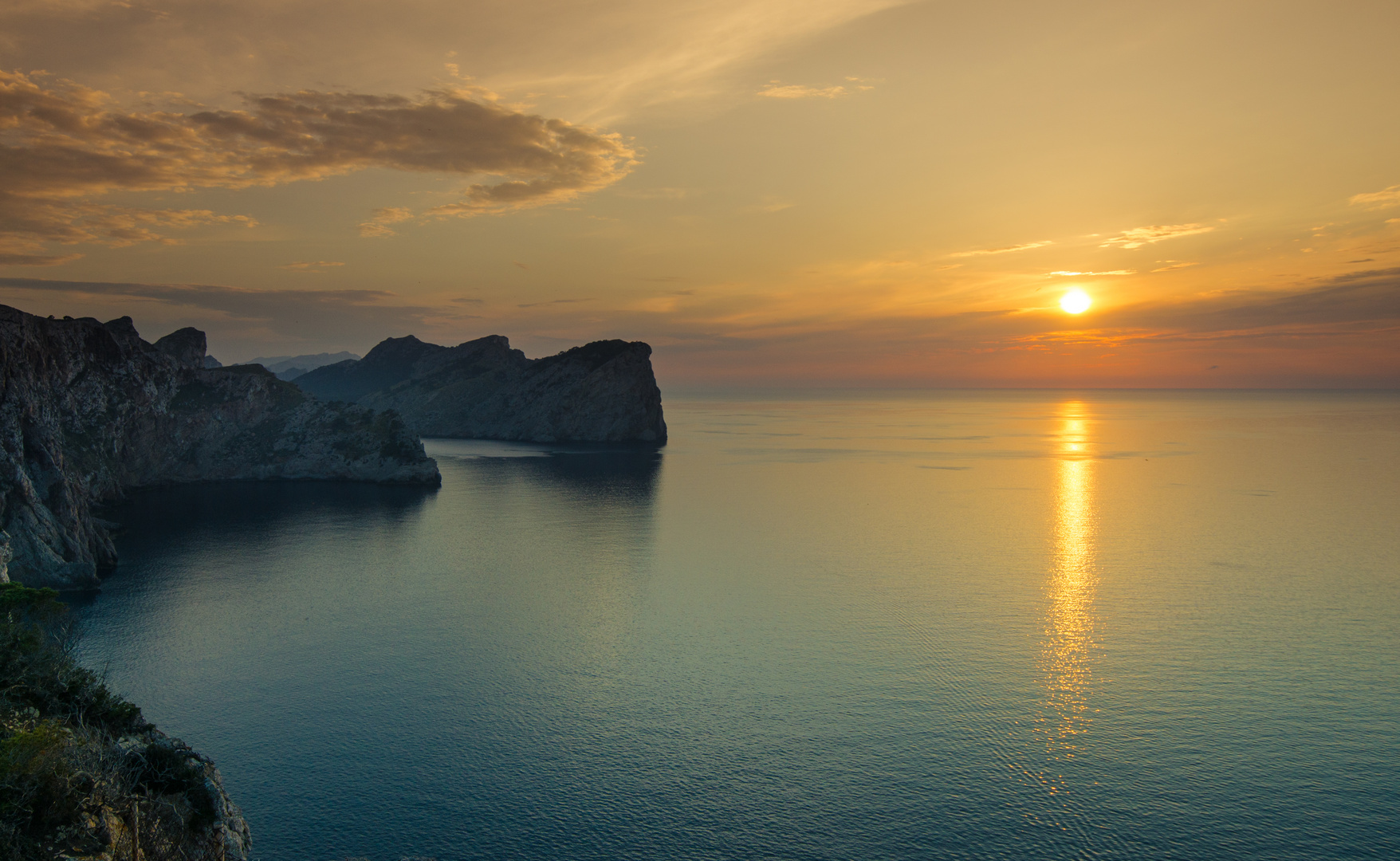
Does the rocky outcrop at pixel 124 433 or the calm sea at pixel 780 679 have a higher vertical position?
the rocky outcrop at pixel 124 433

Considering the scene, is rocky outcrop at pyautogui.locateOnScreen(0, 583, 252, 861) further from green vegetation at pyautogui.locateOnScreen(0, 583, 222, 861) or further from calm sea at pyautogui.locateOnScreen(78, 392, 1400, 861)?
calm sea at pyautogui.locateOnScreen(78, 392, 1400, 861)

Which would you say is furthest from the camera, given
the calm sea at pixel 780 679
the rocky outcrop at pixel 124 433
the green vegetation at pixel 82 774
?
the rocky outcrop at pixel 124 433

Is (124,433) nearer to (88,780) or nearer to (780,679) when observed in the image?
(780,679)

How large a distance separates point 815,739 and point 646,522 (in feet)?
198

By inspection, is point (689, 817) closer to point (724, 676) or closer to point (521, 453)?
point (724, 676)

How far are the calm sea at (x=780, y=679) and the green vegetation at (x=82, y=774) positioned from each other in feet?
19.6

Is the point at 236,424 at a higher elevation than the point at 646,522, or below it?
higher

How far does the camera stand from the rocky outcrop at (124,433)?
62344 millimetres

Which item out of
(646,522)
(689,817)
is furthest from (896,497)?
(689,817)

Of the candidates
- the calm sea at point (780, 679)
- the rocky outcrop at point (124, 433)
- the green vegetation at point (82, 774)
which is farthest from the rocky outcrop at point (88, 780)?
the rocky outcrop at point (124, 433)

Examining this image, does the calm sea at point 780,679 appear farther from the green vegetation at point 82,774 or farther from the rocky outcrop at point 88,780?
the green vegetation at point 82,774

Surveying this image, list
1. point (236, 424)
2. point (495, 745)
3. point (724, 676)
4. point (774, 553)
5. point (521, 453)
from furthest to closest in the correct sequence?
point (521, 453) → point (236, 424) → point (774, 553) → point (724, 676) → point (495, 745)

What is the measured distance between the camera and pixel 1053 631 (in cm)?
5459

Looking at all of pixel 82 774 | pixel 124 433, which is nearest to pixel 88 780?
pixel 82 774
